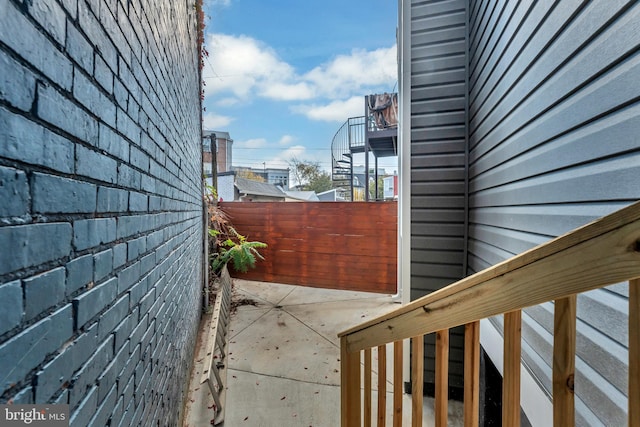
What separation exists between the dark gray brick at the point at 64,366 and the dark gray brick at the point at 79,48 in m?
0.63

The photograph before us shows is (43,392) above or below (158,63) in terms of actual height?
below

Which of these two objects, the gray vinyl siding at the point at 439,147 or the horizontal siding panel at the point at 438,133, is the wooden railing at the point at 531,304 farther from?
the horizontal siding panel at the point at 438,133

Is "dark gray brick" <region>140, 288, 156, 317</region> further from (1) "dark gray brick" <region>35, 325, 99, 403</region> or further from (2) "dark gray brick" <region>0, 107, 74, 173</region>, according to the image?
(2) "dark gray brick" <region>0, 107, 74, 173</region>

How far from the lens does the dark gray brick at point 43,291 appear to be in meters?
0.50

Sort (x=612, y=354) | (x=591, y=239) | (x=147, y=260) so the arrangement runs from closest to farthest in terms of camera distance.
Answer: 1. (x=591, y=239)
2. (x=612, y=354)
3. (x=147, y=260)

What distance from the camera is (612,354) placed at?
2.58 ft

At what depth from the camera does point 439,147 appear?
2445 millimetres

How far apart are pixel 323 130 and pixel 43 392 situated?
22.9m

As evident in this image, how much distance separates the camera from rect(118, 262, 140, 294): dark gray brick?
0.94m

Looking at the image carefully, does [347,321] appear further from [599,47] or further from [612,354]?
[599,47]

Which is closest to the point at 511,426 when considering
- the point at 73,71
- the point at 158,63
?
the point at 73,71

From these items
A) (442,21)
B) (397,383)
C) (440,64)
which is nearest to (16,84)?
(397,383)

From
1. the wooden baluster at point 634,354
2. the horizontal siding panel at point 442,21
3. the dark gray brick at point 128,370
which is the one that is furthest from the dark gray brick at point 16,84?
the horizontal siding panel at point 442,21

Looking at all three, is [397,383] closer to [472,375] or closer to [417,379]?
[417,379]
